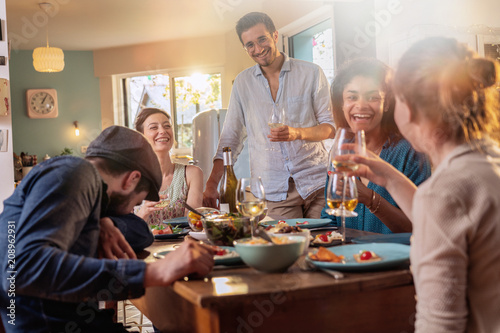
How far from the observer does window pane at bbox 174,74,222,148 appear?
839 cm

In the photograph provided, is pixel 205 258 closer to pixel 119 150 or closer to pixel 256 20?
pixel 119 150

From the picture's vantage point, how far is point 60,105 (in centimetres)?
884

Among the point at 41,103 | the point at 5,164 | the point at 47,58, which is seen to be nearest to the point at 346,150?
the point at 5,164

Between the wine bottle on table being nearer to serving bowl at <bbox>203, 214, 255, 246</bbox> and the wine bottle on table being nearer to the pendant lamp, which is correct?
serving bowl at <bbox>203, 214, 255, 246</bbox>

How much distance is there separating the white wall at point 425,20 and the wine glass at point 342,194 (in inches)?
109

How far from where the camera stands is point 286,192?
3025mm

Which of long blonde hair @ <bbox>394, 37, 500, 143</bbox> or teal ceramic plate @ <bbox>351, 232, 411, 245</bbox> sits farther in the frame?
teal ceramic plate @ <bbox>351, 232, 411, 245</bbox>

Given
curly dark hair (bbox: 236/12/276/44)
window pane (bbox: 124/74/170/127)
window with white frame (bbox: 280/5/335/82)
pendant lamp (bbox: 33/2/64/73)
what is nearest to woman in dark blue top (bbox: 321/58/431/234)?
curly dark hair (bbox: 236/12/276/44)

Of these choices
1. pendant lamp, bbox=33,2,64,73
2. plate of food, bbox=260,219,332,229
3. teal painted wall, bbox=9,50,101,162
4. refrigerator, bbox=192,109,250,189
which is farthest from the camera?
teal painted wall, bbox=9,50,101,162

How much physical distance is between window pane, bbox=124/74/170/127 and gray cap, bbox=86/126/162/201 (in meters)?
7.43

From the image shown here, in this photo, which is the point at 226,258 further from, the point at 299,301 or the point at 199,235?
the point at 199,235

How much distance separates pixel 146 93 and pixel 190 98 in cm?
103

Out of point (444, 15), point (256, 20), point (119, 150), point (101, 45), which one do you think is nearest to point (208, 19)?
point (101, 45)

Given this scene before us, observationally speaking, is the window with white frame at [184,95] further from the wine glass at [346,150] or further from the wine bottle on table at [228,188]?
the wine glass at [346,150]
